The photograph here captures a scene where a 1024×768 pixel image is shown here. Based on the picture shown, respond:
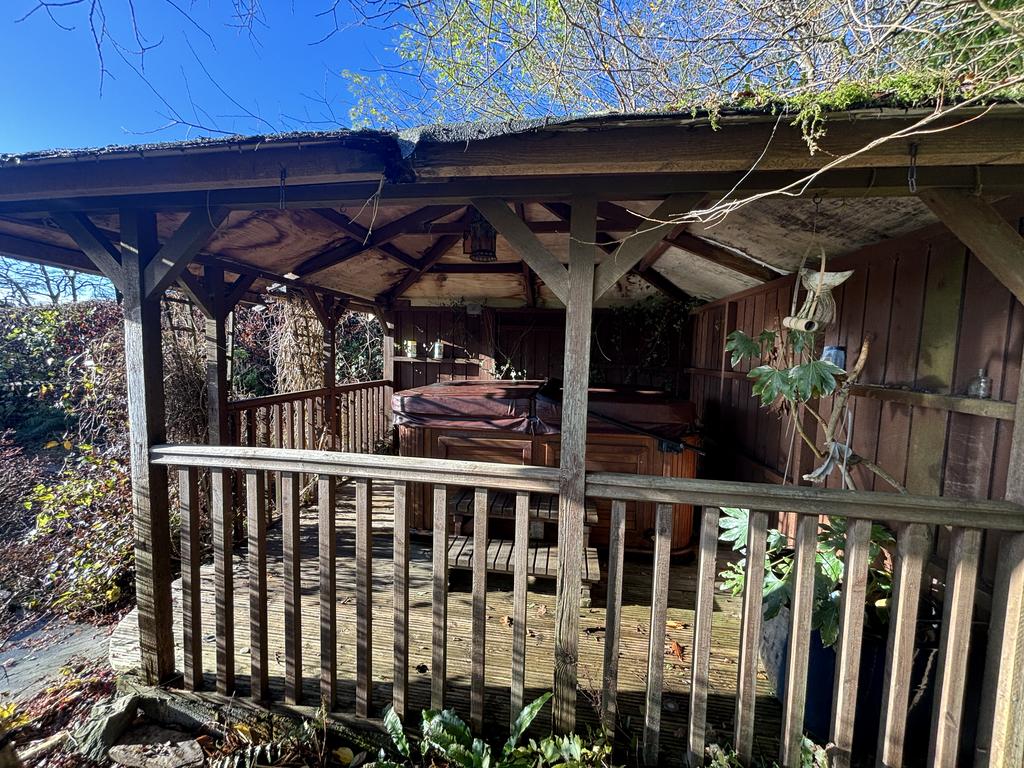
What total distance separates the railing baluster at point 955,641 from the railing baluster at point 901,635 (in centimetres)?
9

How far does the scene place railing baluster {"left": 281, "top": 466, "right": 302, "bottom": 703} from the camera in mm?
2037

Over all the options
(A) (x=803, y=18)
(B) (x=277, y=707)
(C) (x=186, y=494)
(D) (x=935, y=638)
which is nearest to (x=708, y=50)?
(A) (x=803, y=18)

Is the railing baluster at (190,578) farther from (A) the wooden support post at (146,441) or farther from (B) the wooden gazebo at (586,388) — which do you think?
(A) the wooden support post at (146,441)

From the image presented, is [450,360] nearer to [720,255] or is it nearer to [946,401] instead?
[720,255]

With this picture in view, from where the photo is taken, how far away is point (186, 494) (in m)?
2.13

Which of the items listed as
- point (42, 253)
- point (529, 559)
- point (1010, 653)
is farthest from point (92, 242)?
point (1010, 653)

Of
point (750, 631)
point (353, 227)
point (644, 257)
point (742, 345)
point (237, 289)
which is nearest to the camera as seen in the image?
point (750, 631)

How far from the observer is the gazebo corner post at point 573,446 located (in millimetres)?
1749

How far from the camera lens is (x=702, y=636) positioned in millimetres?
1765

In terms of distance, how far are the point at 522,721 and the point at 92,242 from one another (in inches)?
117

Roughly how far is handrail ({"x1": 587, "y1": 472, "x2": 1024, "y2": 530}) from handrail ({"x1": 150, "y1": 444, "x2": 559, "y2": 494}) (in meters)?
0.30

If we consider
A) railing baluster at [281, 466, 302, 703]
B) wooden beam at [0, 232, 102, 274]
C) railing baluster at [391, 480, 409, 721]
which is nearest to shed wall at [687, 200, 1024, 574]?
railing baluster at [391, 480, 409, 721]

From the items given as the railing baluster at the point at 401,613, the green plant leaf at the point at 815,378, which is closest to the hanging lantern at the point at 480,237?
the railing baluster at the point at 401,613

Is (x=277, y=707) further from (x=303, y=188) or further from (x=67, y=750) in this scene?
(x=303, y=188)
